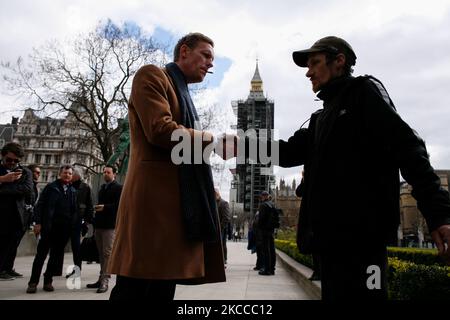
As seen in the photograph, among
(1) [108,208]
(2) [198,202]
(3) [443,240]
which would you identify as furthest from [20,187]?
(3) [443,240]

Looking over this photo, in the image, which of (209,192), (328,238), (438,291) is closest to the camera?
(328,238)

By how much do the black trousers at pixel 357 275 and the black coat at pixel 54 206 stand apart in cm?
491

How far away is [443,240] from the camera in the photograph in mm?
1543

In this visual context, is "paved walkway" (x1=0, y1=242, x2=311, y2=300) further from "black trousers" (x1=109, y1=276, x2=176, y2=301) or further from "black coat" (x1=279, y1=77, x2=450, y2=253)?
"black coat" (x1=279, y1=77, x2=450, y2=253)

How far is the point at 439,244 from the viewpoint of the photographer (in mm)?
1546

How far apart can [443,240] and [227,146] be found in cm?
109

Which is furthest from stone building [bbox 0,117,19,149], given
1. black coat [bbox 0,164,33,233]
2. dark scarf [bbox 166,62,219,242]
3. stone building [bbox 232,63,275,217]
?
dark scarf [bbox 166,62,219,242]

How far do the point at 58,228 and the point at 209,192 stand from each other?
15.2 feet

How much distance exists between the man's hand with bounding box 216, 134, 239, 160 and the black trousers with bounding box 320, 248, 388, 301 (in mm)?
716

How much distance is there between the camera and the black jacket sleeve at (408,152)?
1.60m

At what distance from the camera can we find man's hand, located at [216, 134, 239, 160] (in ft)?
6.78
